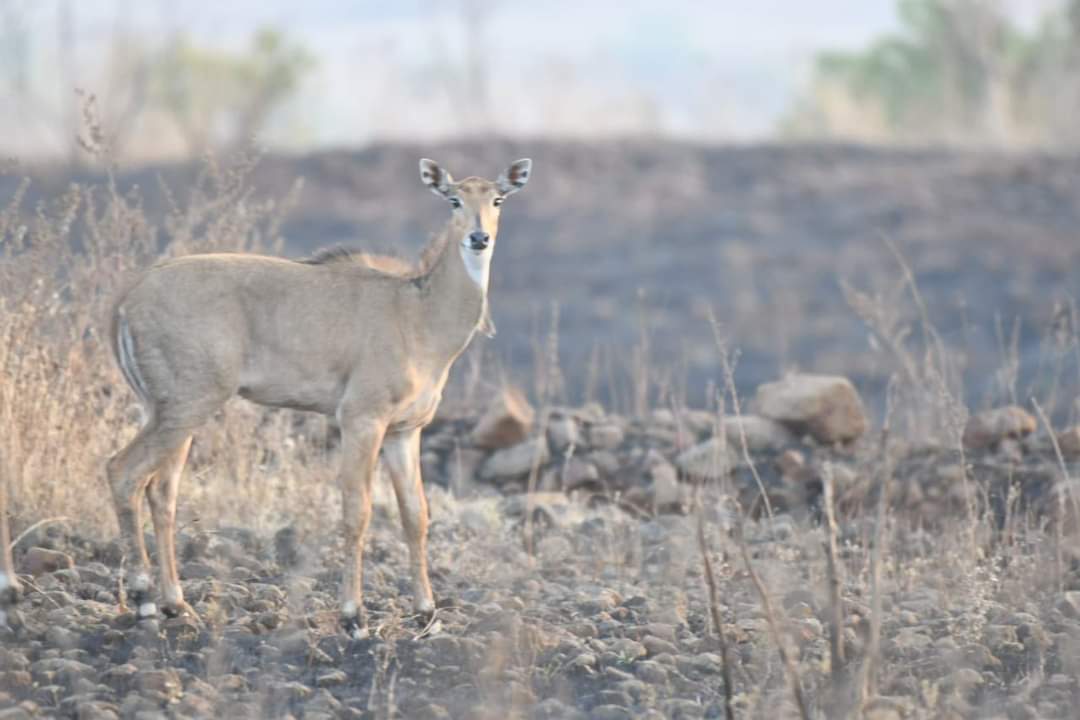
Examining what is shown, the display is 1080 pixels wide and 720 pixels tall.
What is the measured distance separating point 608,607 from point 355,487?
4.75 ft

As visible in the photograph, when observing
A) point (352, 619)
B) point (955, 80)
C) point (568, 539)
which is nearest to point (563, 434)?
point (568, 539)

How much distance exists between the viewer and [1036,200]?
23.7 metres

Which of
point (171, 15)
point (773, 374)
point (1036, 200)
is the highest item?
point (171, 15)

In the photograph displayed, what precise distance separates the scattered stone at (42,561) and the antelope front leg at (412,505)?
1671mm

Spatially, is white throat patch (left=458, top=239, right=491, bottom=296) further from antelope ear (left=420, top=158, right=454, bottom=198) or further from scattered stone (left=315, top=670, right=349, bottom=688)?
scattered stone (left=315, top=670, right=349, bottom=688)

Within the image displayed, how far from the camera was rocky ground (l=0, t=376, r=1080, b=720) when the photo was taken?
293 inches

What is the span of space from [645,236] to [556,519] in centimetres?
1244

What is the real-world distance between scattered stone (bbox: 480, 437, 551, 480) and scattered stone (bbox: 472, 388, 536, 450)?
0.08 m

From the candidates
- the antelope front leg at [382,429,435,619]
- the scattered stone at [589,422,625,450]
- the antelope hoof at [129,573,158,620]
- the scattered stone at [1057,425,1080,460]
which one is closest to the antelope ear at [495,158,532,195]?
the antelope front leg at [382,429,435,619]

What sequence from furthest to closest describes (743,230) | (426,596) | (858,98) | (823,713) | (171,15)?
(858,98) < (171,15) < (743,230) < (426,596) < (823,713)

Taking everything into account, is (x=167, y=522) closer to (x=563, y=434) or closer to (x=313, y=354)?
(x=313, y=354)

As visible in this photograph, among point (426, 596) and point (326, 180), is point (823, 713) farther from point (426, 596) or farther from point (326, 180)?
point (326, 180)

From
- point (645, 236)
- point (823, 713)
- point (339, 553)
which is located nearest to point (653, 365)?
point (645, 236)

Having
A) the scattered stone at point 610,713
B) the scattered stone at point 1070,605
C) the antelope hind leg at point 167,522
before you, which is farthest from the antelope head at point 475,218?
the scattered stone at point 1070,605
